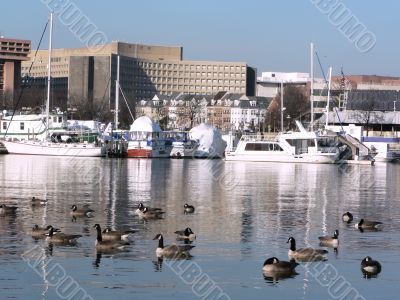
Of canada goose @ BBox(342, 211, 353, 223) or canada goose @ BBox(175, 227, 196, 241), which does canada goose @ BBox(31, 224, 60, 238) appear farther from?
canada goose @ BBox(342, 211, 353, 223)

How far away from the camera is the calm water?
25.8 meters

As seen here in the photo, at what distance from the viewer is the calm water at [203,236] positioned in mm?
25828

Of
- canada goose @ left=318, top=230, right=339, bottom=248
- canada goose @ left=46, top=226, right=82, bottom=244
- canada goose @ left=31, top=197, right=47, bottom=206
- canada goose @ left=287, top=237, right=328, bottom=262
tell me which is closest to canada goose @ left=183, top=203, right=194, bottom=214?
canada goose @ left=31, top=197, right=47, bottom=206

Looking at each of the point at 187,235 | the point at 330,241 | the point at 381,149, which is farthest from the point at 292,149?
the point at 330,241

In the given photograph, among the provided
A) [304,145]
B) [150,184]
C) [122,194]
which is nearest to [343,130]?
[304,145]

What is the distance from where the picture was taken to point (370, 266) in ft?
92.9

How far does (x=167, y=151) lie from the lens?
124 metres

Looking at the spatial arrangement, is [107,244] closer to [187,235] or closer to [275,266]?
[187,235]

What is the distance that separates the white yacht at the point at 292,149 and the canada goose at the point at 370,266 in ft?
269

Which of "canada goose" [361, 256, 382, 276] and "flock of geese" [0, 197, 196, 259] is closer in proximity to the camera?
"canada goose" [361, 256, 382, 276]

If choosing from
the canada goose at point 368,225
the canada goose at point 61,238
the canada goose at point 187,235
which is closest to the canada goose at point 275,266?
the canada goose at point 187,235

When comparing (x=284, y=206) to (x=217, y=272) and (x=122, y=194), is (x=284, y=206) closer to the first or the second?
(x=122, y=194)

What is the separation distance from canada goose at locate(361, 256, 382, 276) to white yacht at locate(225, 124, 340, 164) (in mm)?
81865

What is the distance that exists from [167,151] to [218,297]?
99987 mm
